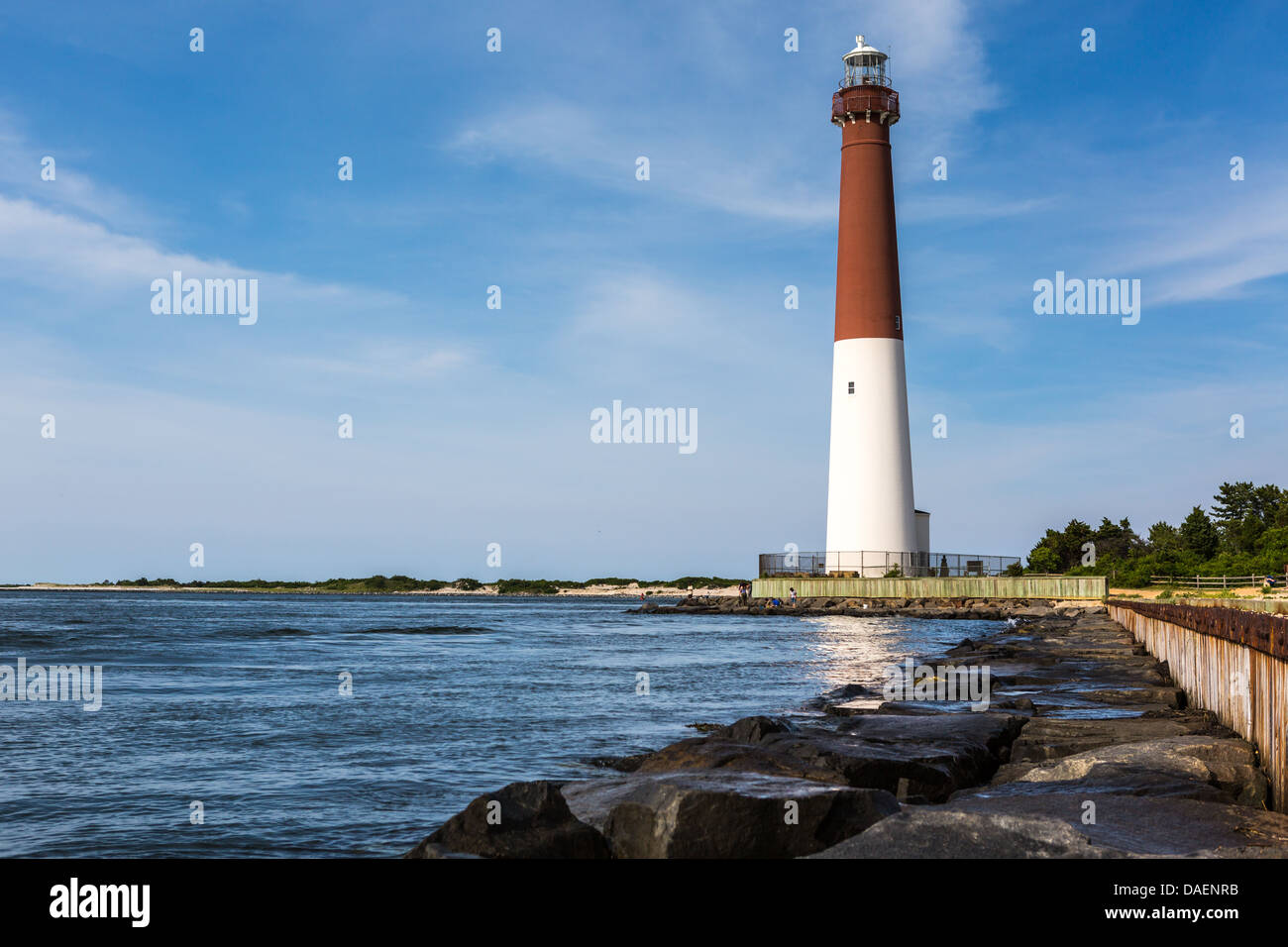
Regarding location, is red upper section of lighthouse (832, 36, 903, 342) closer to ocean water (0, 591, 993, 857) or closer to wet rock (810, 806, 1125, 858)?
ocean water (0, 591, 993, 857)

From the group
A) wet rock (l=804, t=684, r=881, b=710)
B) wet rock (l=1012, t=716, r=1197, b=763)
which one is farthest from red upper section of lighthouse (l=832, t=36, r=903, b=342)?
wet rock (l=1012, t=716, r=1197, b=763)

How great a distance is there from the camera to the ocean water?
33.0 feet

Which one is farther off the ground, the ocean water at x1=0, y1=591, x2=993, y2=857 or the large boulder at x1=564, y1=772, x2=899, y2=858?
the large boulder at x1=564, y1=772, x2=899, y2=858

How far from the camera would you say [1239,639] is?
423 inches

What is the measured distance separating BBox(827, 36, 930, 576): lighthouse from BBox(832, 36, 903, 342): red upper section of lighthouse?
0.04m

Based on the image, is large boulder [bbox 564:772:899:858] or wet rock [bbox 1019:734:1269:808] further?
wet rock [bbox 1019:734:1269:808]

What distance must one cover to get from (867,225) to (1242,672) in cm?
3982

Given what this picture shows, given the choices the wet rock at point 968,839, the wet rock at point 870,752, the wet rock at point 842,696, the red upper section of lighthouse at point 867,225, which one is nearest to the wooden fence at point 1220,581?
the red upper section of lighthouse at point 867,225

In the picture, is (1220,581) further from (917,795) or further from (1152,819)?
(1152,819)

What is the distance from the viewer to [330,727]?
16203 millimetres

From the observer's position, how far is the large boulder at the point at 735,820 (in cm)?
731

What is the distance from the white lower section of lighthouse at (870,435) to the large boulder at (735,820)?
43020 mm
